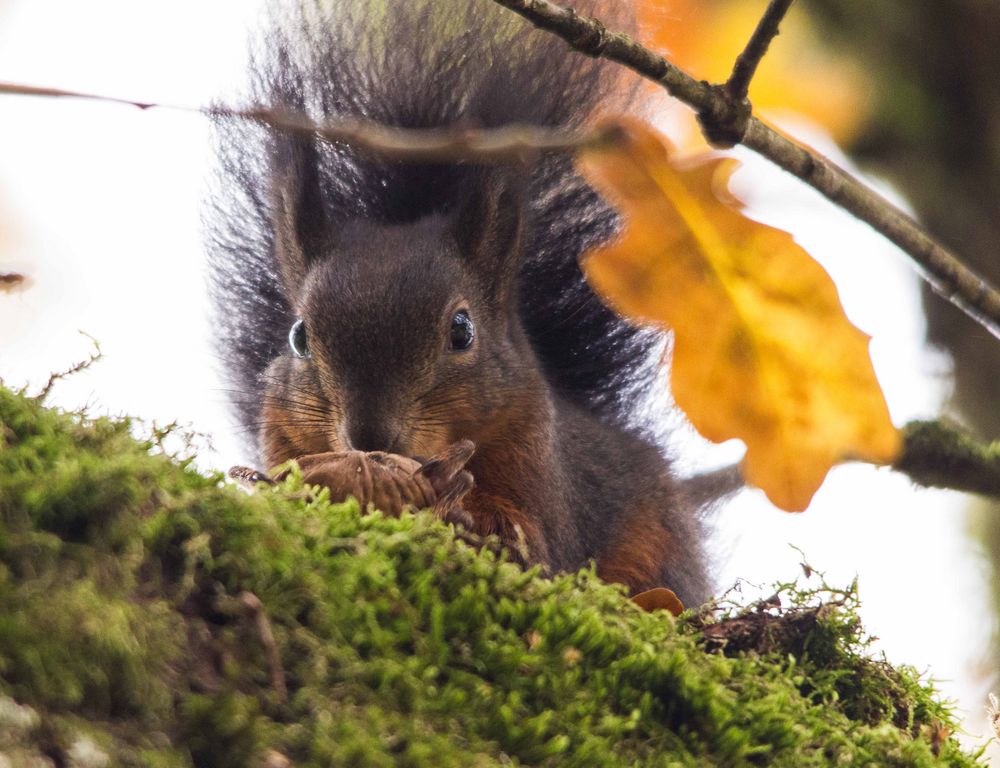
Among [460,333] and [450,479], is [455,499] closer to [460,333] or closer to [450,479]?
[450,479]

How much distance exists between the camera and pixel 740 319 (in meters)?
1.33

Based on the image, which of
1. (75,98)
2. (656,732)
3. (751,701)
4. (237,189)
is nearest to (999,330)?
(751,701)

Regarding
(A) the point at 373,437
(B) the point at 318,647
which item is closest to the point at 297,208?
(A) the point at 373,437

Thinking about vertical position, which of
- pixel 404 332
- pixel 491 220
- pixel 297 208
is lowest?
pixel 404 332

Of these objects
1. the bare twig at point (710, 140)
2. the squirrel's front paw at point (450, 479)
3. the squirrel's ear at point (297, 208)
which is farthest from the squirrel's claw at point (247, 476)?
the squirrel's ear at point (297, 208)

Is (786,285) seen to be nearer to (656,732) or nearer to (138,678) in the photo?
(656,732)

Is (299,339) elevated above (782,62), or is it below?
below

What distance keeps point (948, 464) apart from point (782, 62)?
130 cm

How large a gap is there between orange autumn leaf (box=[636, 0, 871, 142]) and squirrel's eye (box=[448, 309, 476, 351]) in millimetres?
708

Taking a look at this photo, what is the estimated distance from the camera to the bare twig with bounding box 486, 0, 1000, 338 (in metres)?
1.01

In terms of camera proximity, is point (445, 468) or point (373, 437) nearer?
point (445, 468)

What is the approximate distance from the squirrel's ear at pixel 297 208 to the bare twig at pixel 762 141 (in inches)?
41.3

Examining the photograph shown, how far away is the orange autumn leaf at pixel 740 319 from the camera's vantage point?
1.29m

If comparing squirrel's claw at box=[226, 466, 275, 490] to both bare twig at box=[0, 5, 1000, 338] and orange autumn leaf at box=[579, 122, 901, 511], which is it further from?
orange autumn leaf at box=[579, 122, 901, 511]
